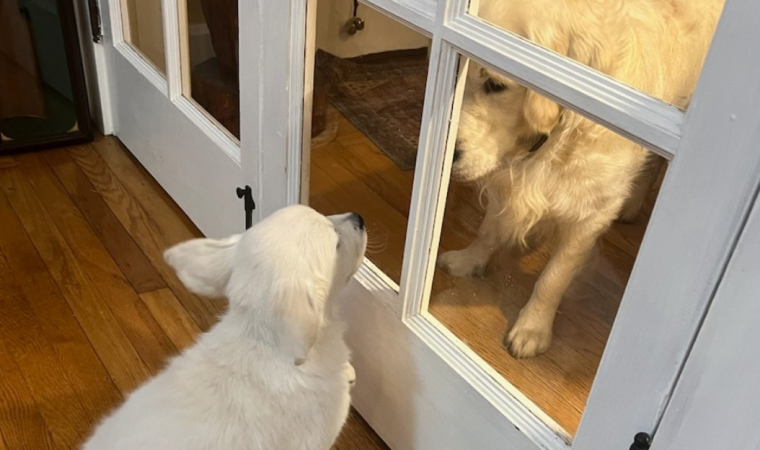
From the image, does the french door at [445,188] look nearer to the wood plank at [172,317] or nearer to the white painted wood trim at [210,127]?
the white painted wood trim at [210,127]

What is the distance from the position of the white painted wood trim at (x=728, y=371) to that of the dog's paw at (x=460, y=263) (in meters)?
0.48

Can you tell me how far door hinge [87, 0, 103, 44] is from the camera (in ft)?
6.47

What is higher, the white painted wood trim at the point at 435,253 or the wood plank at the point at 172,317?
the white painted wood trim at the point at 435,253

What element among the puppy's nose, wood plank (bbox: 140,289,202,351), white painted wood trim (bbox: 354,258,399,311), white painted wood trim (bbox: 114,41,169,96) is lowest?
wood plank (bbox: 140,289,202,351)

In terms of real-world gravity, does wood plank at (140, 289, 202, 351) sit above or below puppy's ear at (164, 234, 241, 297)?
below

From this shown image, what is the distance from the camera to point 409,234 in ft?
3.61

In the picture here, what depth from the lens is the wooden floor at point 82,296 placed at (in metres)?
1.34

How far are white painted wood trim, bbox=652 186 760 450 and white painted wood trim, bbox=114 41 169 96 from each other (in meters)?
1.44

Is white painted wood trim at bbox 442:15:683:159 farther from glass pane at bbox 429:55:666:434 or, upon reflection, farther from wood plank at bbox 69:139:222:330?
wood plank at bbox 69:139:222:330

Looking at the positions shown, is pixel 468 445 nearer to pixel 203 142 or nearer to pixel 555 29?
pixel 555 29

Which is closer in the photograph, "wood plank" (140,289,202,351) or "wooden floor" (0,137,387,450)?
"wooden floor" (0,137,387,450)

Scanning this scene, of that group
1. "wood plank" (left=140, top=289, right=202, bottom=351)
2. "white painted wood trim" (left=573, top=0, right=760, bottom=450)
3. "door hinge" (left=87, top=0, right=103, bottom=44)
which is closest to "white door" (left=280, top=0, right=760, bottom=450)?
"white painted wood trim" (left=573, top=0, right=760, bottom=450)

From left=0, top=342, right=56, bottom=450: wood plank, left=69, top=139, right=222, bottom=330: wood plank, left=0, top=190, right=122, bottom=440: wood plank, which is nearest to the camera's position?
left=0, top=342, right=56, bottom=450: wood plank

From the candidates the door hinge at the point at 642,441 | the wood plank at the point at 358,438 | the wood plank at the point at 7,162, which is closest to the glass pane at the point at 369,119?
the wood plank at the point at 358,438
